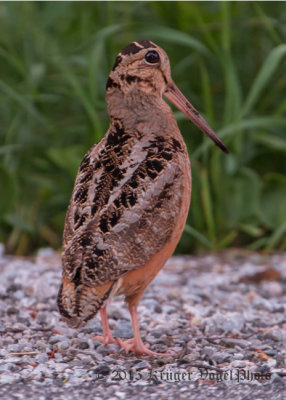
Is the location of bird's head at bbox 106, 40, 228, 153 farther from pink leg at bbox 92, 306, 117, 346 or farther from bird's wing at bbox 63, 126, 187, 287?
pink leg at bbox 92, 306, 117, 346

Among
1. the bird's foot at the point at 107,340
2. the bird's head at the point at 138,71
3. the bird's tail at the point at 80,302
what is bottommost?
the bird's foot at the point at 107,340

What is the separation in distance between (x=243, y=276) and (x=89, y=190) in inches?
95.6

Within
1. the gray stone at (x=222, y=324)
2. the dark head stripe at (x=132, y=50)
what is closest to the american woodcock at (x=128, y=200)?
the dark head stripe at (x=132, y=50)

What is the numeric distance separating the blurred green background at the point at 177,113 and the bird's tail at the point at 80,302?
2525mm

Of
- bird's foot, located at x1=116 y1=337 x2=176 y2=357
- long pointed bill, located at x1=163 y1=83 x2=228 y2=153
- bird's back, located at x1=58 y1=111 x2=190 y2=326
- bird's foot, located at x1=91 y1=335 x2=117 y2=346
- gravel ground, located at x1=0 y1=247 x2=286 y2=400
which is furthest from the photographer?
long pointed bill, located at x1=163 y1=83 x2=228 y2=153

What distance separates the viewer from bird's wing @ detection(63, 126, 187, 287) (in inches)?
157

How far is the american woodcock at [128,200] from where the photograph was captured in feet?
13.0

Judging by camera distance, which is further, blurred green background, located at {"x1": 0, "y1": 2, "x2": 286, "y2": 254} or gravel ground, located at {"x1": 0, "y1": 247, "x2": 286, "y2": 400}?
blurred green background, located at {"x1": 0, "y1": 2, "x2": 286, "y2": 254}

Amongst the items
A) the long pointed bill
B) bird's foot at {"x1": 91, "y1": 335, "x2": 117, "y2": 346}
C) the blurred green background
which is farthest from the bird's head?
the blurred green background

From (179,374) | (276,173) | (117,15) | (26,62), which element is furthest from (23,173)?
(179,374)

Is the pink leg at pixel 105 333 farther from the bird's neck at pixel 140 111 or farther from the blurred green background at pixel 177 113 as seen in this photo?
the blurred green background at pixel 177 113

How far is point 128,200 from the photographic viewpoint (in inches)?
162

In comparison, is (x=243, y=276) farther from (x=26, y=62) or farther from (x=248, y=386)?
(x=26, y=62)

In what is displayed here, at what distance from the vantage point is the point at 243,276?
624cm
